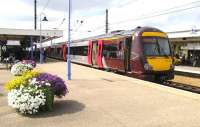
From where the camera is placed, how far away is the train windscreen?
68.9 feet

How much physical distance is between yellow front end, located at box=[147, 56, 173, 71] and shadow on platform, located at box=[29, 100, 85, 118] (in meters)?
9.72

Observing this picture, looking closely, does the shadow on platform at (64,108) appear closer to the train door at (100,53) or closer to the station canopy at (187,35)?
the train door at (100,53)

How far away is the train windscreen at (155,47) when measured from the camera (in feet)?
68.9

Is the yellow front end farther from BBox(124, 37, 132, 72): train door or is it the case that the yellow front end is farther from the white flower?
the white flower

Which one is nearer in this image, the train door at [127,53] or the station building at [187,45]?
the train door at [127,53]

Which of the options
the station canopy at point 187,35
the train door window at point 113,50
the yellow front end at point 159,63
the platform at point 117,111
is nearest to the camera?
the platform at point 117,111

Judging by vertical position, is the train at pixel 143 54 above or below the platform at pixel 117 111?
above

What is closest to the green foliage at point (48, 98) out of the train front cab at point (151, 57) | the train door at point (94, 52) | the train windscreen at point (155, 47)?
the train front cab at point (151, 57)

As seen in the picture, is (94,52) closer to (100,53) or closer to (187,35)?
(100,53)

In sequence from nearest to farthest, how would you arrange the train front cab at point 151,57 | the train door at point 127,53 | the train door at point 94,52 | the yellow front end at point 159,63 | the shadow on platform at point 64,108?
the shadow on platform at point 64,108
the train front cab at point 151,57
the yellow front end at point 159,63
the train door at point 127,53
the train door at point 94,52

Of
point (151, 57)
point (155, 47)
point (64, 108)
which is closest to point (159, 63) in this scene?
point (151, 57)

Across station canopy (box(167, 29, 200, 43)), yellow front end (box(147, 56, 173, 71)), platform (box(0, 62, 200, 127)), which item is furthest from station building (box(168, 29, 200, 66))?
platform (box(0, 62, 200, 127))

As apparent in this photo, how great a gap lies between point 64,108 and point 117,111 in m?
1.53

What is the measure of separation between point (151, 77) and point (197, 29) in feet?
76.6
